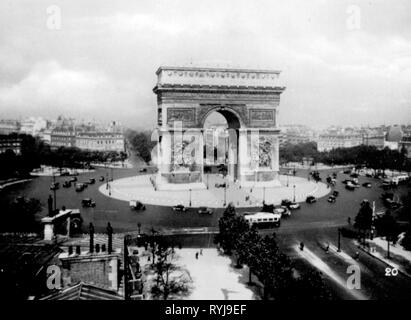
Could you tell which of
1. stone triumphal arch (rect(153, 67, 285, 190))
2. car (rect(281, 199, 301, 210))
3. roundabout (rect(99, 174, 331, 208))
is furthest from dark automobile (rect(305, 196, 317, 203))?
stone triumphal arch (rect(153, 67, 285, 190))

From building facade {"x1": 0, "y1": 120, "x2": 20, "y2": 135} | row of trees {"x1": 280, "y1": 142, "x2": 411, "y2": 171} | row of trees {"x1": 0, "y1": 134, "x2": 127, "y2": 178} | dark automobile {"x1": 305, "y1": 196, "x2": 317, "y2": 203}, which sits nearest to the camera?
dark automobile {"x1": 305, "y1": 196, "x2": 317, "y2": 203}

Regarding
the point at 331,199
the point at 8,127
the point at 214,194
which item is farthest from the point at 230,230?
the point at 8,127

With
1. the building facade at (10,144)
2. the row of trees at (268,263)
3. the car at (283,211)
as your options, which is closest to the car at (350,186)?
the car at (283,211)

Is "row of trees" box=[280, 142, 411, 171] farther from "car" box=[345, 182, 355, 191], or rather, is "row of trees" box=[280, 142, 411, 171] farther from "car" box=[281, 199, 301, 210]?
"car" box=[281, 199, 301, 210]

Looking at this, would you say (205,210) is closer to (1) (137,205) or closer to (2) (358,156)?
(1) (137,205)

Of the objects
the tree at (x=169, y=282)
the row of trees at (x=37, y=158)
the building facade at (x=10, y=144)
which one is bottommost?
the tree at (x=169, y=282)

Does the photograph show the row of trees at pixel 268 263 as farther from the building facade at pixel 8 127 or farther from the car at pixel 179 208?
the building facade at pixel 8 127
